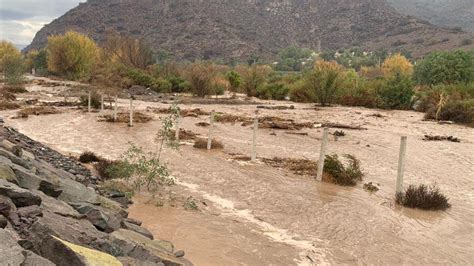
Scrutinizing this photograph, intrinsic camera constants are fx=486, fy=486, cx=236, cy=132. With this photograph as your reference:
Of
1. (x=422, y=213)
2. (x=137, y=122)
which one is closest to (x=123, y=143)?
(x=137, y=122)

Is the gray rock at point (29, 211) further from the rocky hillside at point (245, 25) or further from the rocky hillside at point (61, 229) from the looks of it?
the rocky hillside at point (245, 25)

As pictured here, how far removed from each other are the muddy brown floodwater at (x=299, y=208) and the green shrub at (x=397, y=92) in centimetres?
1898

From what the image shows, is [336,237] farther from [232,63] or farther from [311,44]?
[311,44]

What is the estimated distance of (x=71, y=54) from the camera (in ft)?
225

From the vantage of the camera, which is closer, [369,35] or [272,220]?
[272,220]

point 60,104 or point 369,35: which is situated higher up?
point 369,35

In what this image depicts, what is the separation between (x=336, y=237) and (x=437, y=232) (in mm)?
2492

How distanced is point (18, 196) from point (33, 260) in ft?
6.46

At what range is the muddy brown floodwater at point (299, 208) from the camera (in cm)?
873

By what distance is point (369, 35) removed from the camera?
150 metres

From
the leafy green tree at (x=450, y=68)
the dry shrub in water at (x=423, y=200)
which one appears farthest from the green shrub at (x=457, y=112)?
the dry shrub in water at (x=423, y=200)

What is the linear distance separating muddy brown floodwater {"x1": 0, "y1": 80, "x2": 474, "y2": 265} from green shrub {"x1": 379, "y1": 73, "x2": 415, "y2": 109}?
62.3 ft

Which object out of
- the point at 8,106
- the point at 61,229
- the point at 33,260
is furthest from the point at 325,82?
the point at 33,260

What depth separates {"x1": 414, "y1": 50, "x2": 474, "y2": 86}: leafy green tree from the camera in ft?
168
